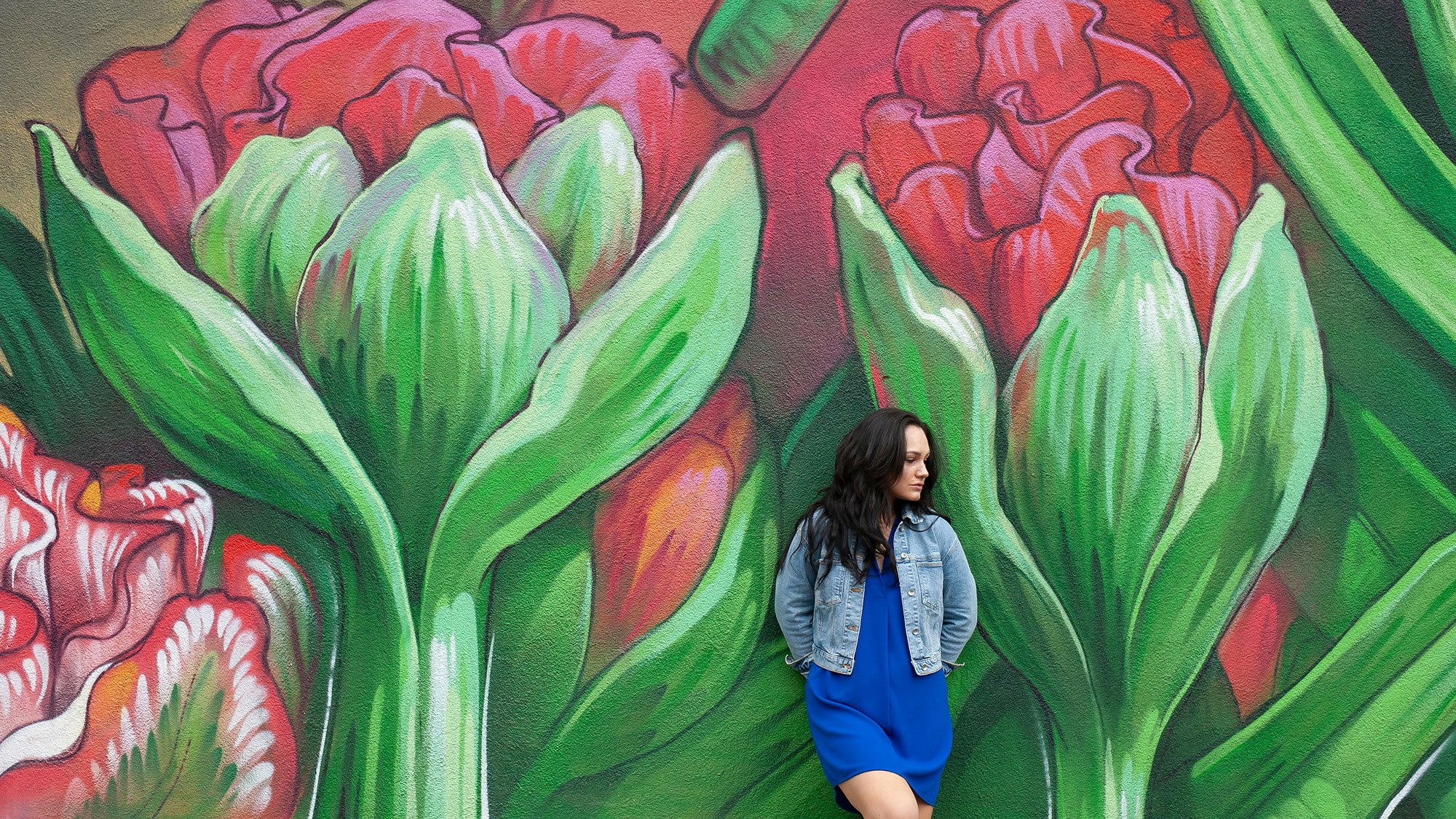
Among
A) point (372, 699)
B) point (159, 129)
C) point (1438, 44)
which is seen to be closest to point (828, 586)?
point (372, 699)

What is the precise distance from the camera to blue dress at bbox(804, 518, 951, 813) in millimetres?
3086

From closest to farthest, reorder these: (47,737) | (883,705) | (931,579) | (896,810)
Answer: (896,810) < (883,705) < (931,579) < (47,737)

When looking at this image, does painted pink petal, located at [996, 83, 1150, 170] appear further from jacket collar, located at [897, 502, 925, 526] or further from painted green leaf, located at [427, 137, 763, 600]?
jacket collar, located at [897, 502, 925, 526]

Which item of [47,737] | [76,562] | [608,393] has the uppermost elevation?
[608,393]

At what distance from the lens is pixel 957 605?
332 cm

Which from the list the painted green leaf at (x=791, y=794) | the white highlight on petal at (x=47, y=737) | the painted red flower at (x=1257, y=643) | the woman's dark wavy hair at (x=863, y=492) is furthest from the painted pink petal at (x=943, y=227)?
the white highlight on petal at (x=47, y=737)

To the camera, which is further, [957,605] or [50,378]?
[50,378]

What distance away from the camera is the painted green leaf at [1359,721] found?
357cm

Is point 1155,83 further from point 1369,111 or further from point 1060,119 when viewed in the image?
point 1369,111

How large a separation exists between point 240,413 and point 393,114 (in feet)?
3.91

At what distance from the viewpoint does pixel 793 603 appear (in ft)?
10.8

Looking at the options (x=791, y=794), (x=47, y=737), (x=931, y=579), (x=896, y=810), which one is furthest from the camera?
(x=791, y=794)

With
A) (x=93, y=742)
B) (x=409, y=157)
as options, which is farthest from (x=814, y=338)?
(x=93, y=742)

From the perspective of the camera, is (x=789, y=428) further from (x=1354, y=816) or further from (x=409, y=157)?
(x=1354, y=816)
